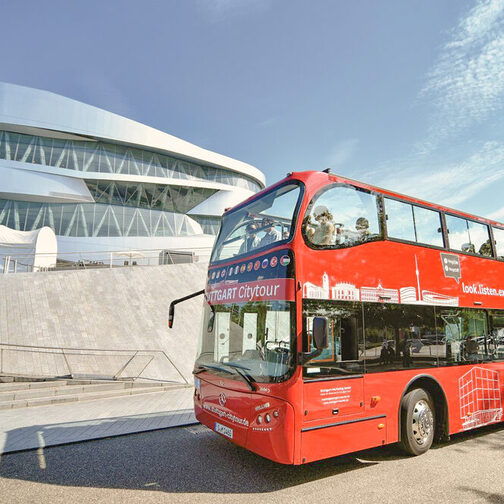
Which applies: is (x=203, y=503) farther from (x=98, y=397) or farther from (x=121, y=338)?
(x=121, y=338)

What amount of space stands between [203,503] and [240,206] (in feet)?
12.7

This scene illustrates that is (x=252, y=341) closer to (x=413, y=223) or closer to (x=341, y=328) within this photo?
(x=341, y=328)

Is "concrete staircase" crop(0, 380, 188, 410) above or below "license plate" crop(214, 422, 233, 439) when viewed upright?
below

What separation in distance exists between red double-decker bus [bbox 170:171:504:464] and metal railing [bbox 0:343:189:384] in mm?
6841

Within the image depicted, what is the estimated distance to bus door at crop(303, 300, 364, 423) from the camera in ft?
13.3

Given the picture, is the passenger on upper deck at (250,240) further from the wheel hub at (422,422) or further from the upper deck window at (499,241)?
the upper deck window at (499,241)

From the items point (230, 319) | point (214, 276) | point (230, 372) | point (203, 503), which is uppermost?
point (214, 276)

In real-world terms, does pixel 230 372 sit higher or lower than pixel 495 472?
higher

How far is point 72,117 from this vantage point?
36.8 meters

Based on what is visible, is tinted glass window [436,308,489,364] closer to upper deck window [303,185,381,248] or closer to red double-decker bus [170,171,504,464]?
red double-decker bus [170,171,504,464]

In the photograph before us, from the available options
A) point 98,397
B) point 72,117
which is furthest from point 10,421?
point 72,117

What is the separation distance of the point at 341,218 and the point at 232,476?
3.44 m

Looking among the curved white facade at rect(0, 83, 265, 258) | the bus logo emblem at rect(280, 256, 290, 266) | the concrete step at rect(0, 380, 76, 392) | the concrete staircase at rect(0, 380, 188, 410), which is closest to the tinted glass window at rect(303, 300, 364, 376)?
the bus logo emblem at rect(280, 256, 290, 266)

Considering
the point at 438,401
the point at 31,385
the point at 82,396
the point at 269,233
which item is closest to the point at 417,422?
the point at 438,401
